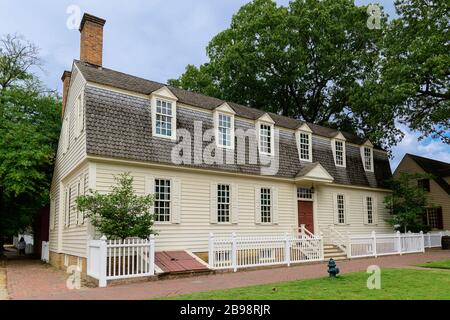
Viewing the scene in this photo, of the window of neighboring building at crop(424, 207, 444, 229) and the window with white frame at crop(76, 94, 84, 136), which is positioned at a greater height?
the window with white frame at crop(76, 94, 84, 136)

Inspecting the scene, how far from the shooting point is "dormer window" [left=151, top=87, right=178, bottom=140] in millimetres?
16250

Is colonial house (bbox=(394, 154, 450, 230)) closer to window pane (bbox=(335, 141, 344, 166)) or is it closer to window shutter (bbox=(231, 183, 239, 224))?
window pane (bbox=(335, 141, 344, 166))

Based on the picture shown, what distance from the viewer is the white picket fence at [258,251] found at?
14984 mm

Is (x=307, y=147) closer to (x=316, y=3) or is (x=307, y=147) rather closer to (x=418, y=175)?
(x=418, y=175)

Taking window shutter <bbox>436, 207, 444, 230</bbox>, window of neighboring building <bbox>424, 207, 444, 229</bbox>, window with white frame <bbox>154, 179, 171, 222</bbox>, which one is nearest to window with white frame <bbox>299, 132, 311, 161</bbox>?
window with white frame <bbox>154, 179, 171, 222</bbox>

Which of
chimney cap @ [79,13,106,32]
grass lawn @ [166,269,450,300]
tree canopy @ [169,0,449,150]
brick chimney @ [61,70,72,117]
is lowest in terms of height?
grass lawn @ [166,269,450,300]

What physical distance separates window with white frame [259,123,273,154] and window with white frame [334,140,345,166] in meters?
5.36

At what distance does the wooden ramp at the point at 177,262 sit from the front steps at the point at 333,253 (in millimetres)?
6900

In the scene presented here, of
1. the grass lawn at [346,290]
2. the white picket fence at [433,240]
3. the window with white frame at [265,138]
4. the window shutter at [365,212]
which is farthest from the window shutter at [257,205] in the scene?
the white picket fence at [433,240]

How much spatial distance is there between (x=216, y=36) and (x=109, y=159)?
2707 cm

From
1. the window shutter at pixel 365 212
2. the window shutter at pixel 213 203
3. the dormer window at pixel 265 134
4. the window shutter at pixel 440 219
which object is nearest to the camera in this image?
the window shutter at pixel 213 203

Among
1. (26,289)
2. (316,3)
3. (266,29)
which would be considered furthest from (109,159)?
(316,3)

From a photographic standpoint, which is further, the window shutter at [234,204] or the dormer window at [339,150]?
the dormer window at [339,150]

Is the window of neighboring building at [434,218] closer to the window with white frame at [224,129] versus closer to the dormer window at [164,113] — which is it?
the window with white frame at [224,129]
